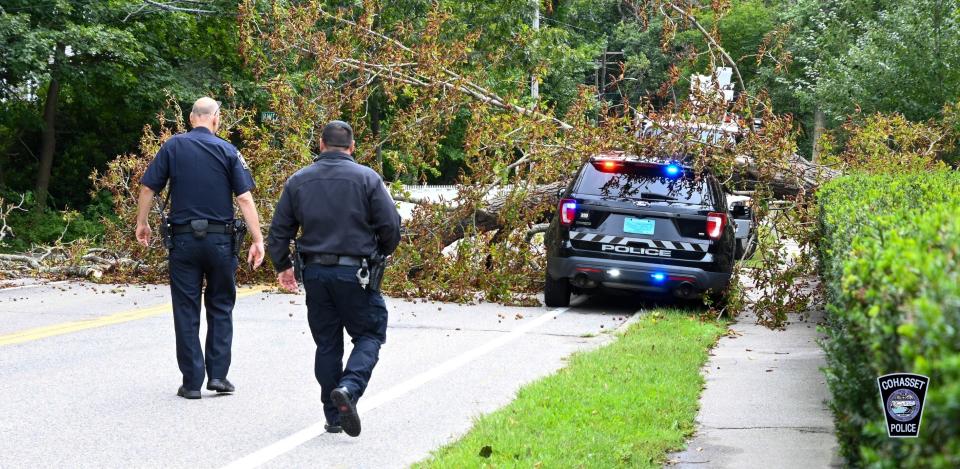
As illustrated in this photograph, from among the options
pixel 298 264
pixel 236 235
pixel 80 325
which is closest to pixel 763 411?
pixel 298 264

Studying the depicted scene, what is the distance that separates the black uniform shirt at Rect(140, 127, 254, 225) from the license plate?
5293 millimetres

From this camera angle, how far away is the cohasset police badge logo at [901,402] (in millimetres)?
2975

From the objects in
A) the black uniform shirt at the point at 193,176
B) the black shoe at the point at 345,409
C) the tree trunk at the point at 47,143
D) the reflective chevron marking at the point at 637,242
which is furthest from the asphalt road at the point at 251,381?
the tree trunk at the point at 47,143

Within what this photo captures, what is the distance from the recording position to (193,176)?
7641 millimetres

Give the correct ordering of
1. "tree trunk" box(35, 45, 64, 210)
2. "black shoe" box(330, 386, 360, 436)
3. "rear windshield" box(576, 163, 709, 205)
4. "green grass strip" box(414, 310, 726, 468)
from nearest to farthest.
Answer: "green grass strip" box(414, 310, 726, 468), "black shoe" box(330, 386, 360, 436), "rear windshield" box(576, 163, 709, 205), "tree trunk" box(35, 45, 64, 210)

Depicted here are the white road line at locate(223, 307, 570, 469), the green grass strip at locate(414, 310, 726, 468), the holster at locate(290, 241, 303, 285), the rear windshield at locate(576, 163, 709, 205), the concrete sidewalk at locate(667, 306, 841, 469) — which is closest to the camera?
the green grass strip at locate(414, 310, 726, 468)

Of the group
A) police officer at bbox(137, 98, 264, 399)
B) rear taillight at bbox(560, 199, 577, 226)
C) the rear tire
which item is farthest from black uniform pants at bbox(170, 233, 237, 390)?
the rear tire

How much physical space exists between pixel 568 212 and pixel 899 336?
9245 millimetres

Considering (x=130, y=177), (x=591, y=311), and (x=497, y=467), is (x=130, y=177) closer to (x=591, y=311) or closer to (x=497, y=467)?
(x=591, y=311)

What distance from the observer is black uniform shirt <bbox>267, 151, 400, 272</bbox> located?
6.49 meters

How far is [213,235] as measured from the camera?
762 centimetres

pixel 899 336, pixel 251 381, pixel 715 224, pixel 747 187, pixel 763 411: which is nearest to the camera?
pixel 899 336

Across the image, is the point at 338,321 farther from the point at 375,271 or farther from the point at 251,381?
the point at 251,381

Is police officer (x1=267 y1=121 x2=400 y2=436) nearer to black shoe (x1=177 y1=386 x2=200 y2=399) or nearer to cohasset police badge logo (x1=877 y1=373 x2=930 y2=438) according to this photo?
black shoe (x1=177 y1=386 x2=200 y2=399)
